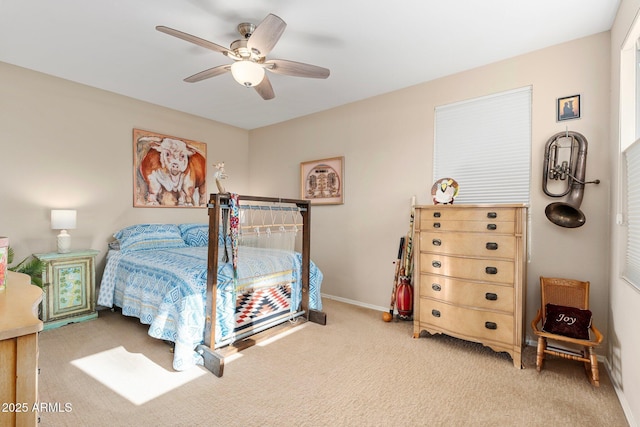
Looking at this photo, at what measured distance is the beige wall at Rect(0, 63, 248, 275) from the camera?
3141 millimetres

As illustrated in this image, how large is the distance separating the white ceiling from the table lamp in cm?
150

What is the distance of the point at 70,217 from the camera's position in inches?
127

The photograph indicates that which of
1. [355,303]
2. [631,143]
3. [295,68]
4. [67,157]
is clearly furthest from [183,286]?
[631,143]

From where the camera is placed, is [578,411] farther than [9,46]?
No

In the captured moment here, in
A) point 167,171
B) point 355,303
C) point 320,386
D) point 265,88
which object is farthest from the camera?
point 167,171

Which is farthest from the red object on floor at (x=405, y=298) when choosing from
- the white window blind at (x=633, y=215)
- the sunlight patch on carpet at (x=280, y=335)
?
the white window blind at (x=633, y=215)

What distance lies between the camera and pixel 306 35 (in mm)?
2547

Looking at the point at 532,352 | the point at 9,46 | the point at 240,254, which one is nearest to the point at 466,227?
the point at 532,352

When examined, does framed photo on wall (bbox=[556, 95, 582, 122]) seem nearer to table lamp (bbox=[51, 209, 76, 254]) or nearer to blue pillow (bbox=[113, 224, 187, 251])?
blue pillow (bbox=[113, 224, 187, 251])

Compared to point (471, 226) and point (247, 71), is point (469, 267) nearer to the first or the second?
point (471, 226)

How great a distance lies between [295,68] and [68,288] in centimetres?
321

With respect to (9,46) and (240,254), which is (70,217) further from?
(240,254)

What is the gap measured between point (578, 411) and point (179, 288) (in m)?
2.84

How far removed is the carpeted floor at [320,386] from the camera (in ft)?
5.87
